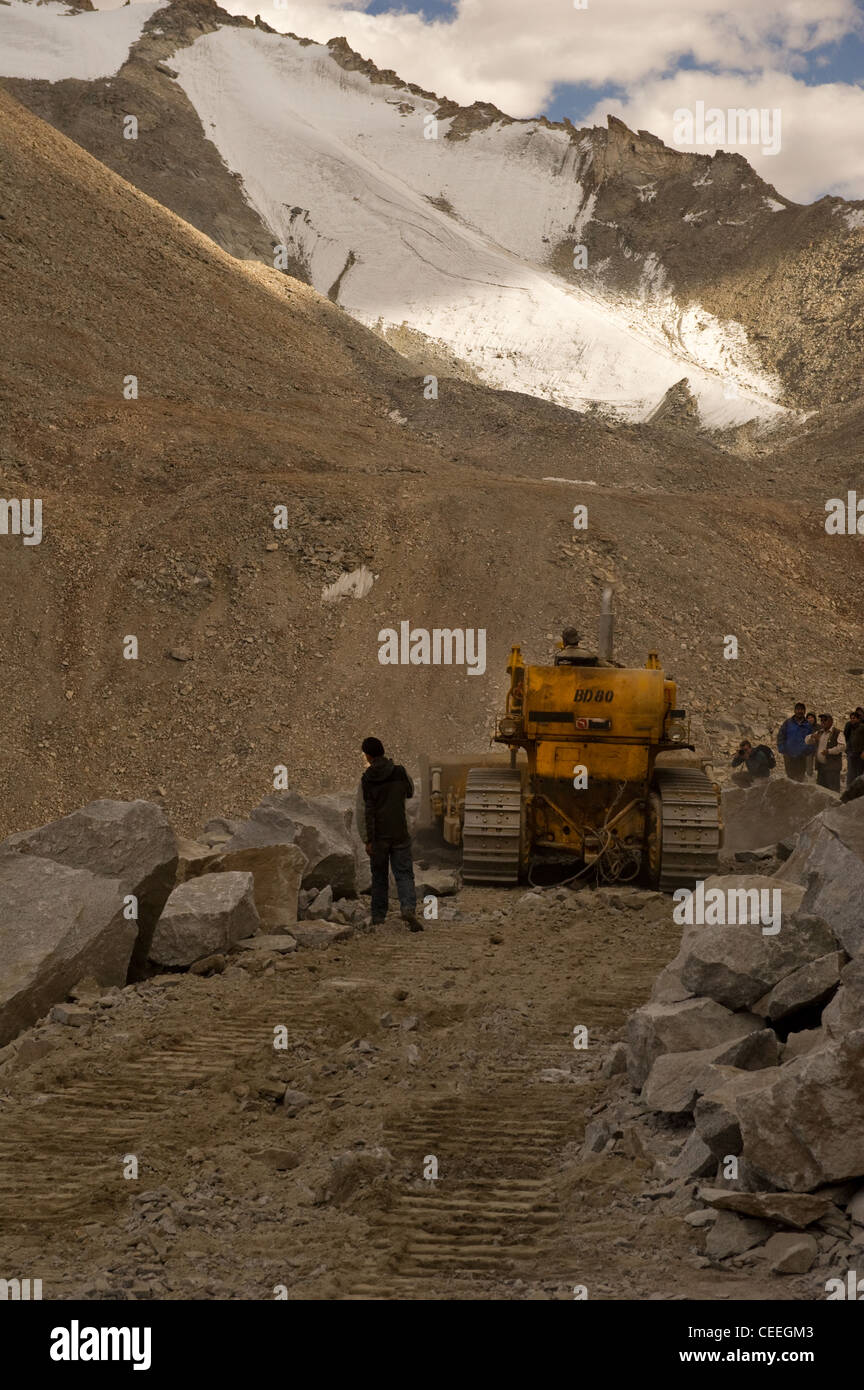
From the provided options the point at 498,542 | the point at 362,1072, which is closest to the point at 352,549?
the point at 498,542

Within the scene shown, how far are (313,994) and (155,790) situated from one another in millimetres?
12922

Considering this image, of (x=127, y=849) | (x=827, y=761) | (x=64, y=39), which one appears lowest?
(x=127, y=849)

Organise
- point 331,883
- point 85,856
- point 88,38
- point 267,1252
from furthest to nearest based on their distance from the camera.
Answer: point 88,38
point 331,883
point 85,856
point 267,1252

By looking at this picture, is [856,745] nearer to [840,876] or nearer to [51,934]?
[840,876]

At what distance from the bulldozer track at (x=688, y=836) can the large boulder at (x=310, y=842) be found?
3.02 metres

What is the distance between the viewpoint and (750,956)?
6129mm

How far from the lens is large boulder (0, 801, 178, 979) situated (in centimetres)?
897

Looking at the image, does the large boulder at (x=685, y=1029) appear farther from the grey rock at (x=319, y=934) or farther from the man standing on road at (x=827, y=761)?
the man standing on road at (x=827, y=761)

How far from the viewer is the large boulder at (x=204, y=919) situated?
360 inches

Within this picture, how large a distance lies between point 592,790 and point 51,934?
661 centimetres

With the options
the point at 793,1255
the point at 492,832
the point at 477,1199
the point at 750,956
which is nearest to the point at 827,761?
the point at 492,832

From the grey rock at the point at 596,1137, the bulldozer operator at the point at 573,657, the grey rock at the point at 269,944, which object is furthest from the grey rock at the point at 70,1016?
the bulldozer operator at the point at 573,657

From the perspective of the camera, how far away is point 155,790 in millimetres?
20859

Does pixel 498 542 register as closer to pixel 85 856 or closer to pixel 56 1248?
pixel 85 856
